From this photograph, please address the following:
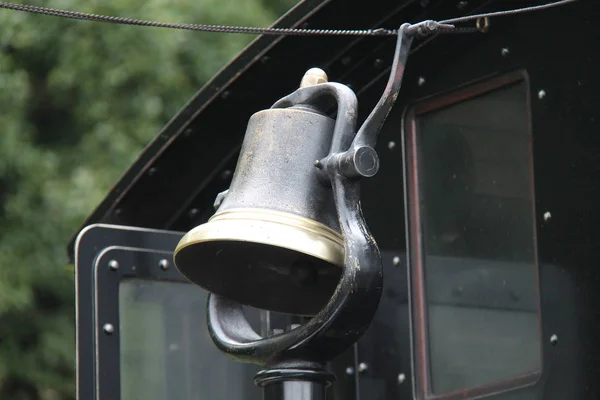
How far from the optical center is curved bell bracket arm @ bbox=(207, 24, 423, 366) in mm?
2984

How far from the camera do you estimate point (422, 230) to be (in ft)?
12.8

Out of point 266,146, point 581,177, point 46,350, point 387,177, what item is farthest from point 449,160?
point 46,350

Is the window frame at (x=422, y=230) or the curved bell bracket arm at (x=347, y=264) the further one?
the window frame at (x=422, y=230)

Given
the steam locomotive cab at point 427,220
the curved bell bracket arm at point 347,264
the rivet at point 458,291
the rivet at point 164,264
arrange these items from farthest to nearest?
1. the rivet at point 164,264
2. the rivet at point 458,291
3. the steam locomotive cab at point 427,220
4. the curved bell bracket arm at point 347,264

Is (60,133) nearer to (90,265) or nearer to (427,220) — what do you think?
(90,265)

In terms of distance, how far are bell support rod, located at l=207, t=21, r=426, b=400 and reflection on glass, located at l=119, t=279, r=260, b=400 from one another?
863 millimetres

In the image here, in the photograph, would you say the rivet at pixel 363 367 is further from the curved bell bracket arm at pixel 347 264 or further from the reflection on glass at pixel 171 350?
the curved bell bracket arm at pixel 347 264

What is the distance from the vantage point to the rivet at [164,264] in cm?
417

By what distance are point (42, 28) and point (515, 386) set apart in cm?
510

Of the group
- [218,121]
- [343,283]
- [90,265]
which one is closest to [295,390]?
[343,283]

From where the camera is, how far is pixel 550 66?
3.55 m

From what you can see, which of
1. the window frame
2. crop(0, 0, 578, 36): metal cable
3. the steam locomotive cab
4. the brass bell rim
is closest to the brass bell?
the brass bell rim

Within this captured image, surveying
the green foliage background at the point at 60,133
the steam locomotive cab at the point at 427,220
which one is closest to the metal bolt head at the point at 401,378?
the steam locomotive cab at the point at 427,220

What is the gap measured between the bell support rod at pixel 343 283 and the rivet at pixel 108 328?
2.65ft
